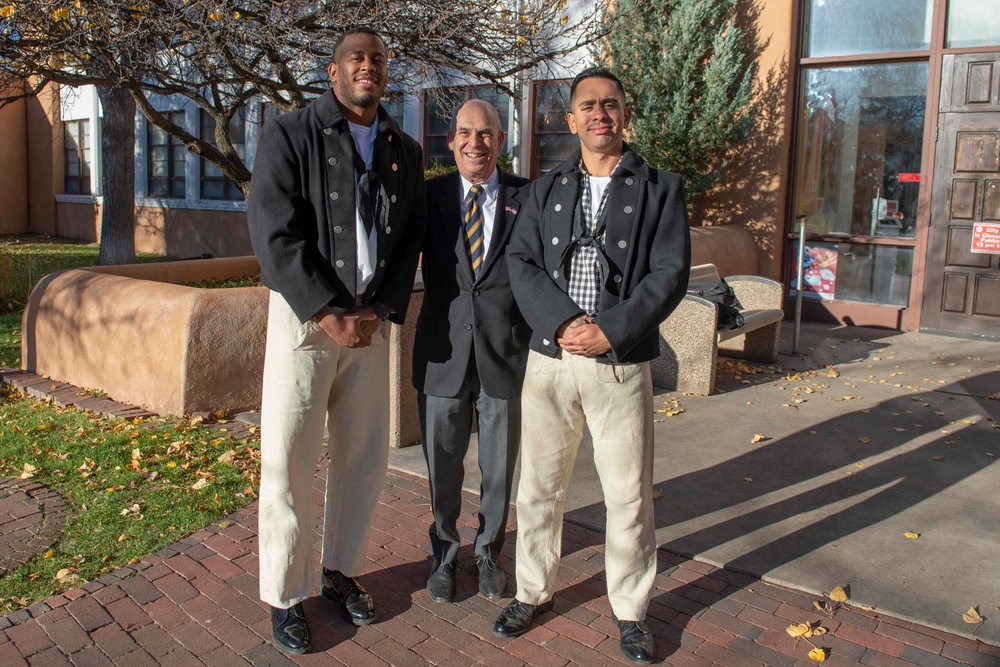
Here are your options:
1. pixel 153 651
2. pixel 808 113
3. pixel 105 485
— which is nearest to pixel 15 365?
pixel 105 485

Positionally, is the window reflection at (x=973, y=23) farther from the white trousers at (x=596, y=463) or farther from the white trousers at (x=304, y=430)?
the white trousers at (x=304, y=430)

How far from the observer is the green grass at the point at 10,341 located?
7.91m

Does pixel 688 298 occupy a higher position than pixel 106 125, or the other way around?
pixel 106 125

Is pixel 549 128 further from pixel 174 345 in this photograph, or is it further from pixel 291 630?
pixel 291 630

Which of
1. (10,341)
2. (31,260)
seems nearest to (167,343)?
(10,341)

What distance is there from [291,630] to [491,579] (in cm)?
83

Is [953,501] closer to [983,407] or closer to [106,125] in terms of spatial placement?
[983,407]

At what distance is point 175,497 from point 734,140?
804cm

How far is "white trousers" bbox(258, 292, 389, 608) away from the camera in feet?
10.8

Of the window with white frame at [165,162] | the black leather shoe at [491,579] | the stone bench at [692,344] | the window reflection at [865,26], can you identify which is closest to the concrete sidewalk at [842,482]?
the stone bench at [692,344]

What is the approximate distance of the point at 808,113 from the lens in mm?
10664

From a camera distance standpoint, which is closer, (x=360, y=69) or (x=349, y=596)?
(x=360, y=69)

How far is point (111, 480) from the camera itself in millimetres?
5000

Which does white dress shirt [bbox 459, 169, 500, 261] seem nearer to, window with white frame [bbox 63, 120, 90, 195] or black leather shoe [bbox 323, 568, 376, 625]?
black leather shoe [bbox 323, 568, 376, 625]
